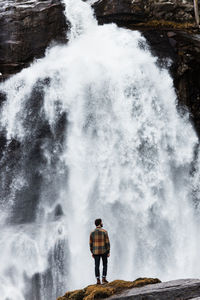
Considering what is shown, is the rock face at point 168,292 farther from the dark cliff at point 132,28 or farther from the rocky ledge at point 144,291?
the dark cliff at point 132,28

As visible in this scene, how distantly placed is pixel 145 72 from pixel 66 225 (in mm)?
7345

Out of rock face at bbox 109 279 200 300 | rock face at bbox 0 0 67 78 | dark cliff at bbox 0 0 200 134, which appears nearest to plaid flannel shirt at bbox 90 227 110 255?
rock face at bbox 109 279 200 300

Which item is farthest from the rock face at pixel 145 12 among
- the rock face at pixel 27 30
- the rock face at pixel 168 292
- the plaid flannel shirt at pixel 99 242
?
the rock face at pixel 168 292

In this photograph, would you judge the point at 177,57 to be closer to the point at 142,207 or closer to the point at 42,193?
the point at 142,207

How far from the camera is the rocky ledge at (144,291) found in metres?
6.07

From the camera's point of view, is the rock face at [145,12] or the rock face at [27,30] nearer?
the rock face at [27,30]

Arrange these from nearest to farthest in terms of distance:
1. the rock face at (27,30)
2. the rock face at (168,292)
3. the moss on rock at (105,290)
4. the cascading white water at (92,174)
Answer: the rock face at (168,292) < the moss on rock at (105,290) < the cascading white water at (92,174) < the rock face at (27,30)

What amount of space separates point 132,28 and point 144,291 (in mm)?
15173

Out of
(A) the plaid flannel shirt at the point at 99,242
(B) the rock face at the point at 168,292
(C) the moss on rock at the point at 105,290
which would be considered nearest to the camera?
(B) the rock face at the point at 168,292

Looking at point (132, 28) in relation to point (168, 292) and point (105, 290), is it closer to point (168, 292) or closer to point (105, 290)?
point (105, 290)

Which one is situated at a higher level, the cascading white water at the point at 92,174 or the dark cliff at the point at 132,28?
the dark cliff at the point at 132,28

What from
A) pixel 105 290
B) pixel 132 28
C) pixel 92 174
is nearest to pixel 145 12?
pixel 132 28

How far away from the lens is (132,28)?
18844 millimetres

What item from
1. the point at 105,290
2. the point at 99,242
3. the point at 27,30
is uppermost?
the point at 27,30
